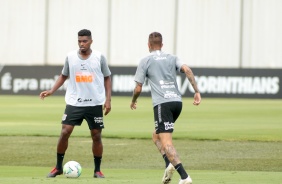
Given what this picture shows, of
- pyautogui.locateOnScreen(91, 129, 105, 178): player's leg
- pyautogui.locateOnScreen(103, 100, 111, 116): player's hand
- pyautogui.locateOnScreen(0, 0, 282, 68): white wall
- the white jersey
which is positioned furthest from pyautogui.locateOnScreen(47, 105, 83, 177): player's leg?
pyautogui.locateOnScreen(0, 0, 282, 68): white wall

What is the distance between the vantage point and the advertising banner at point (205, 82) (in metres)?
46.1

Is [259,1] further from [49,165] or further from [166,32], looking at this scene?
[49,165]

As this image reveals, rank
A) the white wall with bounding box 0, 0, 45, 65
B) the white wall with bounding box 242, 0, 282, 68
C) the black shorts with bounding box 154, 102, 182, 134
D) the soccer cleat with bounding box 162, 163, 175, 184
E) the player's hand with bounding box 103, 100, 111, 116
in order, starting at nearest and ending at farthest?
the soccer cleat with bounding box 162, 163, 175, 184 < the black shorts with bounding box 154, 102, 182, 134 < the player's hand with bounding box 103, 100, 111, 116 < the white wall with bounding box 242, 0, 282, 68 < the white wall with bounding box 0, 0, 45, 65

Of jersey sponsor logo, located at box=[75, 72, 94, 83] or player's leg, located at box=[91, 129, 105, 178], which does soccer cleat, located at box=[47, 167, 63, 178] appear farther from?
jersey sponsor logo, located at box=[75, 72, 94, 83]

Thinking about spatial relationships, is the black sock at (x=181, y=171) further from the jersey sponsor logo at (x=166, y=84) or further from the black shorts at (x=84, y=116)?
the black shorts at (x=84, y=116)

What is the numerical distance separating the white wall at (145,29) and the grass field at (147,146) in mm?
20030

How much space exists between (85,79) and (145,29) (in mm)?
42889

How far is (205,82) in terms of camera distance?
46719 millimetres

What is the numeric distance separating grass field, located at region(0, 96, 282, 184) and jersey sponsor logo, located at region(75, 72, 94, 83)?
1518 millimetres

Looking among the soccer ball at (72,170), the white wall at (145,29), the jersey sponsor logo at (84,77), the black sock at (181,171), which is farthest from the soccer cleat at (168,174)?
the white wall at (145,29)

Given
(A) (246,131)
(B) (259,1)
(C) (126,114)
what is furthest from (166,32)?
(A) (246,131)

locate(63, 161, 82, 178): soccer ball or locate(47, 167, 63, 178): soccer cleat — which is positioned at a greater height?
locate(63, 161, 82, 178): soccer ball

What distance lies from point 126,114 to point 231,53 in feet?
78.5

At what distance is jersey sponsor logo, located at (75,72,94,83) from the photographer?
1561 cm
